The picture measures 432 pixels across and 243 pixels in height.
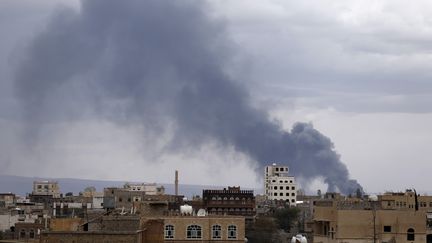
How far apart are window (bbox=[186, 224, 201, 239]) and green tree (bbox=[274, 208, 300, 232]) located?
72.6 metres

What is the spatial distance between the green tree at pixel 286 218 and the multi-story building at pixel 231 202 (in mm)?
4121

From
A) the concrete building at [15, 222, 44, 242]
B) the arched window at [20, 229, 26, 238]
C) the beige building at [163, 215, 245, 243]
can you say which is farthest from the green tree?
the beige building at [163, 215, 245, 243]

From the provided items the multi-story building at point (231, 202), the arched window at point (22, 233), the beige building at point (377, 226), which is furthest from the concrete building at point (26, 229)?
the multi-story building at point (231, 202)

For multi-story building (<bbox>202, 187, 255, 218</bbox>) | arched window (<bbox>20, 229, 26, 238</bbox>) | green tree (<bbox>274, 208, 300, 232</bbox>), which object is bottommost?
arched window (<bbox>20, 229, 26, 238</bbox>)

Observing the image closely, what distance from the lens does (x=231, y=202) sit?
499 ft

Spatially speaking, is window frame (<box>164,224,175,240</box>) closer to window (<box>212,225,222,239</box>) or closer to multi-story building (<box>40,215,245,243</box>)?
multi-story building (<box>40,215,245,243</box>)

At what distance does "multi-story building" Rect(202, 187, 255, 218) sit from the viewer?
148 metres

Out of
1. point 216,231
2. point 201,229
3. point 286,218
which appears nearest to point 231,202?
point 286,218

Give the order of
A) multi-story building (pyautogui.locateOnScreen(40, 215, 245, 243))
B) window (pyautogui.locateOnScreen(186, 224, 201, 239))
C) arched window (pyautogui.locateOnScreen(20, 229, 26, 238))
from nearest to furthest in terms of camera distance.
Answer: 1. multi-story building (pyautogui.locateOnScreen(40, 215, 245, 243))
2. window (pyautogui.locateOnScreen(186, 224, 201, 239))
3. arched window (pyautogui.locateOnScreen(20, 229, 26, 238))

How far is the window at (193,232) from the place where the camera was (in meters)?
75.3

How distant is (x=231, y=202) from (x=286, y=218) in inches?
335

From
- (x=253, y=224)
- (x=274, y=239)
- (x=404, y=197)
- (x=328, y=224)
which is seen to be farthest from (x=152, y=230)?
(x=404, y=197)

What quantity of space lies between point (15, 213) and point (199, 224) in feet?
187

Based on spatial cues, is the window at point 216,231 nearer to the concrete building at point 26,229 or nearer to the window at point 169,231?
the window at point 169,231
